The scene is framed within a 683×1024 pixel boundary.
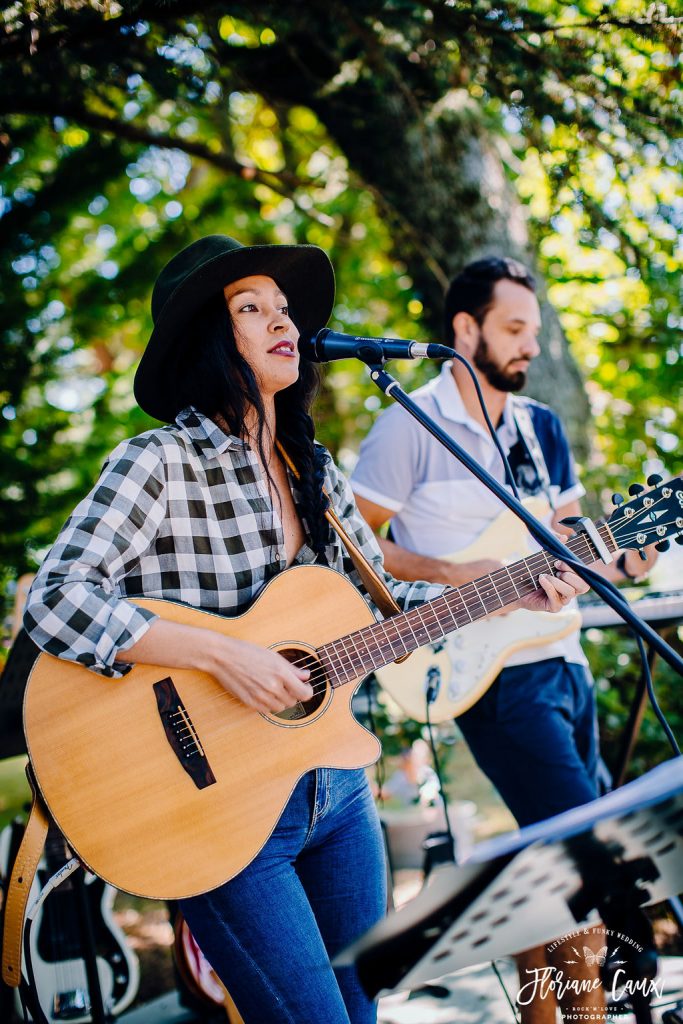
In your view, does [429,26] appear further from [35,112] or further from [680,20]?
[35,112]

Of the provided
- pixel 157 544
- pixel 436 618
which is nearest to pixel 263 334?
pixel 157 544

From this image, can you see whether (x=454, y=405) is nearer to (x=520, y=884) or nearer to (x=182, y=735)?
(x=182, y=735)

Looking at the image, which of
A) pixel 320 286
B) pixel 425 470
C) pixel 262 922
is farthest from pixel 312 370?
pixel 262 922

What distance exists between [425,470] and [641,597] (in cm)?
100

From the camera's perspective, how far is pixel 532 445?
316 centimetres

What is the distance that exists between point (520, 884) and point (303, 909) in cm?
77

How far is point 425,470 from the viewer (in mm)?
3018

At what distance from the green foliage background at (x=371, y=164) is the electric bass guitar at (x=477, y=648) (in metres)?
1.83

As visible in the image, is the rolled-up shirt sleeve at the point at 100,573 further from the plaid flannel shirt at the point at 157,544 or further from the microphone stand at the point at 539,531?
the microphone stand at the point at 539,531

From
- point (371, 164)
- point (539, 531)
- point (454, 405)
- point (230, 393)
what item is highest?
point (371, 164)

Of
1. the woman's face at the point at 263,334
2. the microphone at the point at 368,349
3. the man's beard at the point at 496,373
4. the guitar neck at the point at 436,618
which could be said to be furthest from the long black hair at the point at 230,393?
the man's beard at the point at 496,373

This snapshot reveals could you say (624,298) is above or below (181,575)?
above

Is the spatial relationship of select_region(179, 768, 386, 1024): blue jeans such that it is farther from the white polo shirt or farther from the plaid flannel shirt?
the white polo shirt

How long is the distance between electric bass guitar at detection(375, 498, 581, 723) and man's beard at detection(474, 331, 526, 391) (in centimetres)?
53
